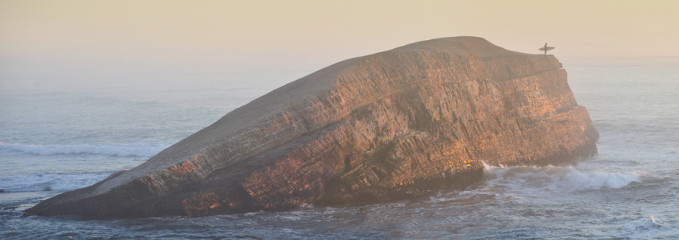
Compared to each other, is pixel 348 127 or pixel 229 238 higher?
pixel 348 127

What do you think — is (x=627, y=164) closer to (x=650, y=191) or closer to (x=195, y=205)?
(x=650, y=191)

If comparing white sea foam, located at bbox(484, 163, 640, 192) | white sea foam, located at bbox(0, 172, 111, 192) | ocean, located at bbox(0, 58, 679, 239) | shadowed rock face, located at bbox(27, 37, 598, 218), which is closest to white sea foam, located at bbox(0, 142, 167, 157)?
ocean, located at bbox(0, 58, 679, 239)

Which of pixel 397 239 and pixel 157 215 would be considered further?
pixel 157 215

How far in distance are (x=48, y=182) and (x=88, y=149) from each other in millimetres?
9338

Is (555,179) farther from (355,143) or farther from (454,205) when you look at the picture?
(355,143)

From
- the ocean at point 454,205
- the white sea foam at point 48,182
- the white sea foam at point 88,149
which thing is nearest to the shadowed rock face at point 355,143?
the ocean at point 454,205

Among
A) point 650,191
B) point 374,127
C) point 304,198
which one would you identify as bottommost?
point 650,191

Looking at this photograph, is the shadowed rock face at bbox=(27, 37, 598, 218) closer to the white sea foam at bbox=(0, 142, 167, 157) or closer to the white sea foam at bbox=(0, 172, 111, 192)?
the white sea foam at bbox=(0, 172, 111, 192)

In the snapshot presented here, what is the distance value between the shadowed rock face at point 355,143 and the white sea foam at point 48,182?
9.32 ft

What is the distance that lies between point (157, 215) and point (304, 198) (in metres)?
3.31

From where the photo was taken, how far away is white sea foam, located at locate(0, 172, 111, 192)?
18.1m

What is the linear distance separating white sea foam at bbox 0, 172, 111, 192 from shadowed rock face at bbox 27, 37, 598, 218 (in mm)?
2840

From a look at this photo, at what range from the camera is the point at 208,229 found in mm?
12797

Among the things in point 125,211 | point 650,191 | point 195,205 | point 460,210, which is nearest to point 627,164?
point 650,191
